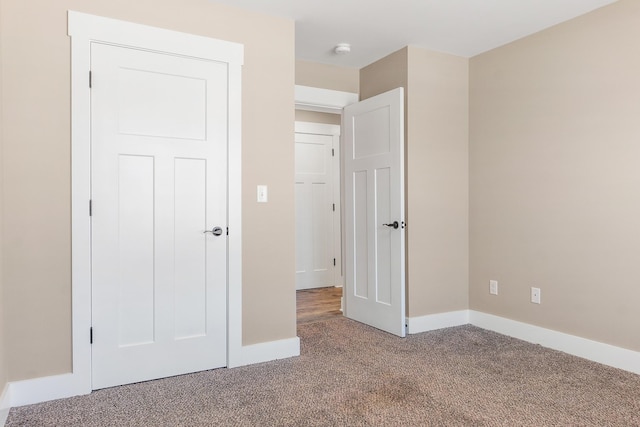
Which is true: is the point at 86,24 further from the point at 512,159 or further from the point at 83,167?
the point at 512,159

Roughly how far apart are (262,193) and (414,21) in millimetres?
1641

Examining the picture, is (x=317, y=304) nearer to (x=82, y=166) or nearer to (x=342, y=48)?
(x=342, y=48)

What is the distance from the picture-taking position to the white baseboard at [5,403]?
78.0 inches

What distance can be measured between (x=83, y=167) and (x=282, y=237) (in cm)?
128

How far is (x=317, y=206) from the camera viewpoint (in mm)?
5586

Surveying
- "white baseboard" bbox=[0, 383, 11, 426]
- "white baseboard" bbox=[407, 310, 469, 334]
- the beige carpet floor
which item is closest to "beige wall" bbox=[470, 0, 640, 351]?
"white baseboard" bbox=[407, 310, 469, 334]

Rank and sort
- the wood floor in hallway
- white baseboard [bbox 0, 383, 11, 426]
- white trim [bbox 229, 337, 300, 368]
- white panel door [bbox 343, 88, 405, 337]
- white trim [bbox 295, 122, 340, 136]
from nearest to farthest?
white baseboard [bbox 0, 383, 11, 426], white trim [bbox 229, 337, 300, 368], white panel door [bbox 343, 88, 405, 337], the wood floor in hallway, white trim [bbox 295, 122, 340, 136]

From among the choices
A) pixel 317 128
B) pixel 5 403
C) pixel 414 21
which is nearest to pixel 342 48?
pixel 414 21

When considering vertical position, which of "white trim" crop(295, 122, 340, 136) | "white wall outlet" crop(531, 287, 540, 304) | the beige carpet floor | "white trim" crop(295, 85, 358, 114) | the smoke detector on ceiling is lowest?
the beige carpet floor

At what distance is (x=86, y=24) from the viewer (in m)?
2.31

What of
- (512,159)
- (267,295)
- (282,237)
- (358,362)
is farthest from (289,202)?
(512,159)

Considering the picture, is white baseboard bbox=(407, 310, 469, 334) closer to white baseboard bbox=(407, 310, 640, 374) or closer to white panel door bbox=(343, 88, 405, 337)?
white baseboard bbox=(407, 310, 640, 374)

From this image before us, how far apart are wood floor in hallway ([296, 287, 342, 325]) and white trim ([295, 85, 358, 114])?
197 cm

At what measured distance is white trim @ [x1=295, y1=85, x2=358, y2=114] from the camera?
3.70 metres
